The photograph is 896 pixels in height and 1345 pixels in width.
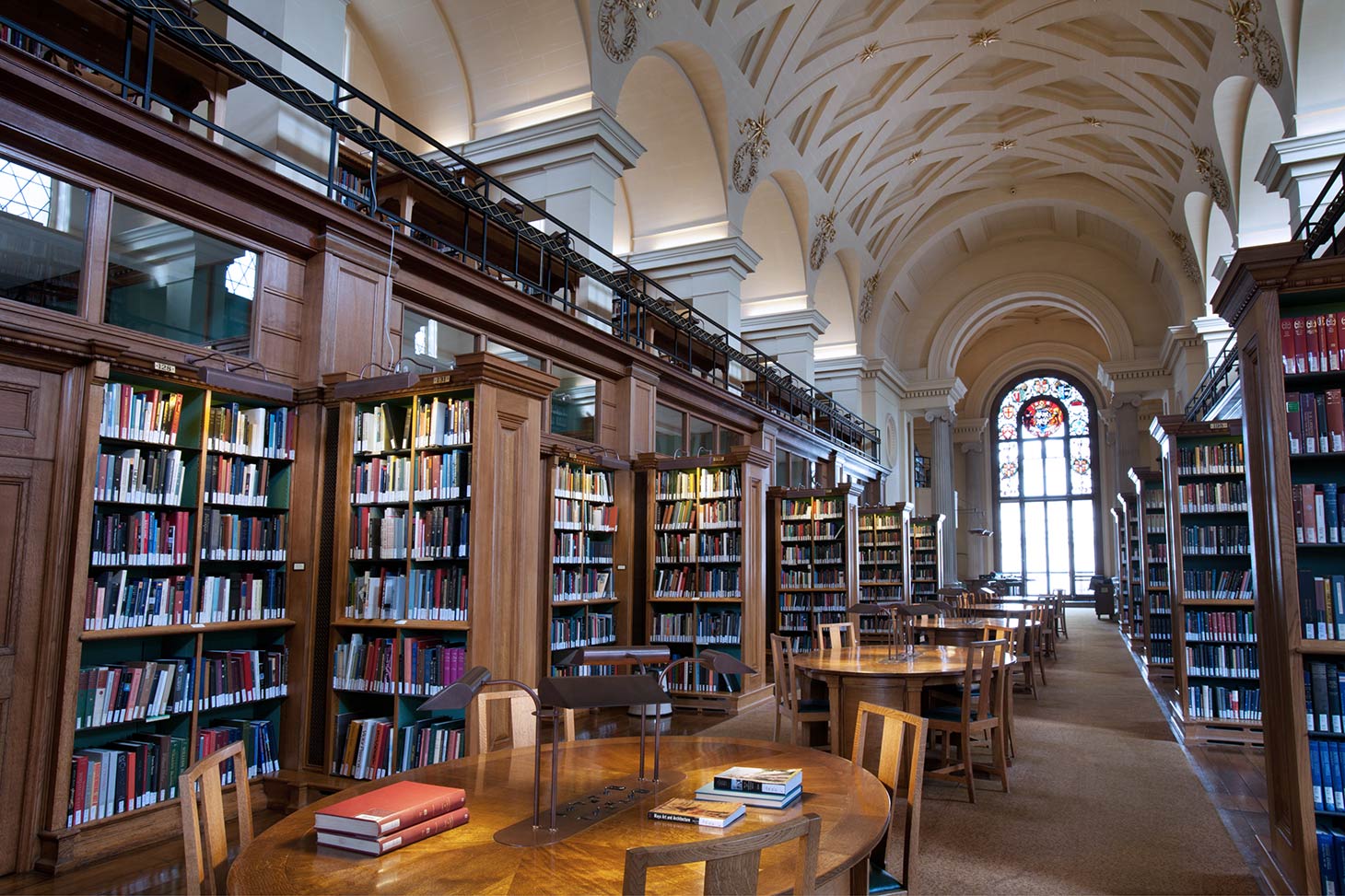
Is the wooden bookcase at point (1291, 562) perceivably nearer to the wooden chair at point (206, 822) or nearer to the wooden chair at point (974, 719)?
the wooden chair at point (974, 719)

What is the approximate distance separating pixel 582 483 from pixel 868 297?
15.7 metres

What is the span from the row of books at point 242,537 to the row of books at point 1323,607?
17.1 ft

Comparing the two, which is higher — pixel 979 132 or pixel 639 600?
pixel 979 132

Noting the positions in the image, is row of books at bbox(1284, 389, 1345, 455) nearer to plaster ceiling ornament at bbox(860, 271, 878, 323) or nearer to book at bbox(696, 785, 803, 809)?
book at bbox(696, 785, 803, 809)

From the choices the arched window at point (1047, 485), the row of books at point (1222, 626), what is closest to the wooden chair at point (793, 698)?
the row of books at point (1222, 626)

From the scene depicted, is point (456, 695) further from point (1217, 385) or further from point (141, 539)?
point (1217, 385)

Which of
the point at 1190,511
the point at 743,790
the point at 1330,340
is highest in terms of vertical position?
the point at 1330,340

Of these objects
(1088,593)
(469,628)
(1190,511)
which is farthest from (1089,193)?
(469,628)

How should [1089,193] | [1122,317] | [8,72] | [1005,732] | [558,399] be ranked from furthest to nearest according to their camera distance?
[1122,317] < [1089,193] < [558,399] < [1005,732] < [8,72]

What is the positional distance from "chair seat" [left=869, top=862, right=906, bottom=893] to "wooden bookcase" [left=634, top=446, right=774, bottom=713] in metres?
5.48

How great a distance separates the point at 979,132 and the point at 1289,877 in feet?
61.9

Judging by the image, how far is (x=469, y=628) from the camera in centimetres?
464

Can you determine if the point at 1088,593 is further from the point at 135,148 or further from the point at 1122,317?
the point at 135,148

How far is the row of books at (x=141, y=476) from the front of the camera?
13.7ft
